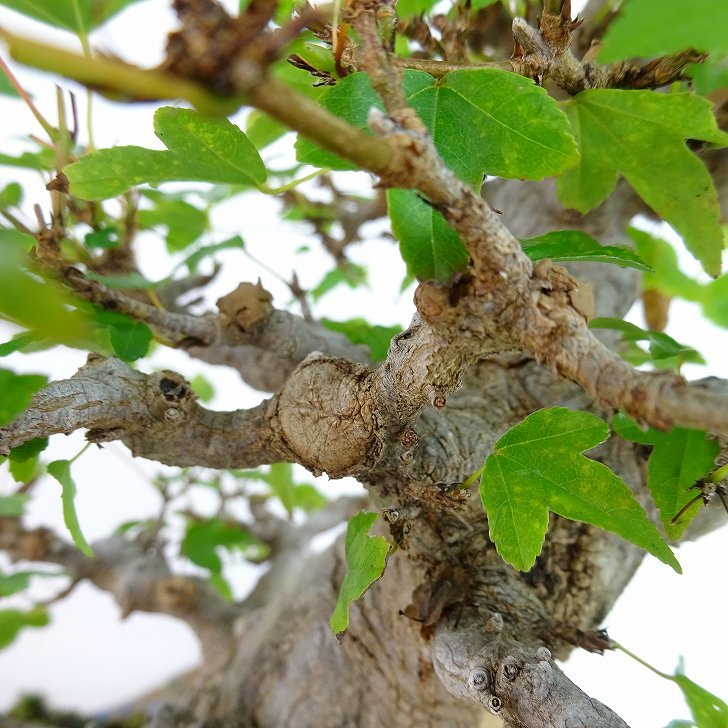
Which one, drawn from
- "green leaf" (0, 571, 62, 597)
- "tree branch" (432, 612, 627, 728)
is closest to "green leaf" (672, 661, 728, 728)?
"tree branch" (432, 612, 627, 728)

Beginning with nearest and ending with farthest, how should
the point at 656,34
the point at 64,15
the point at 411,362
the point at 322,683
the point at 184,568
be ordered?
the point at 656,34 → the point at 411,362 → the point at 64,15 → the point at 322,683 → the point at 184,568

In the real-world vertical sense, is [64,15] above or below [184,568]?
above

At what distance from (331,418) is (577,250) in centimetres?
25

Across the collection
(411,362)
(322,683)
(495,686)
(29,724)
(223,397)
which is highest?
(411,362)

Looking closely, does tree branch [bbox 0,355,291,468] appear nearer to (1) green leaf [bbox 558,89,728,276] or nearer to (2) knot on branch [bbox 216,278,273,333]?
(2) knot on branch [bbox 216,278,273,333]

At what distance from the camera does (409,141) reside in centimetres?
32

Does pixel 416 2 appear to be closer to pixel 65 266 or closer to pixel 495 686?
pixel 65 266

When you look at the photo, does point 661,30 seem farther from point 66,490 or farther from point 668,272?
point 668,272

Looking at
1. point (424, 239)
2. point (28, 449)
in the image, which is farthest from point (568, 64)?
point (28, 449)

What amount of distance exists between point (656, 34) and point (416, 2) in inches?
16.5

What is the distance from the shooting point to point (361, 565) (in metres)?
0.52

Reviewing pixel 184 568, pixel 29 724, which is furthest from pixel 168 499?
pixel 29 724

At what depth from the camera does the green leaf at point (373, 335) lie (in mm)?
838

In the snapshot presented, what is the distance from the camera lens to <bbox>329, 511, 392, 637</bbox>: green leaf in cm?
49
